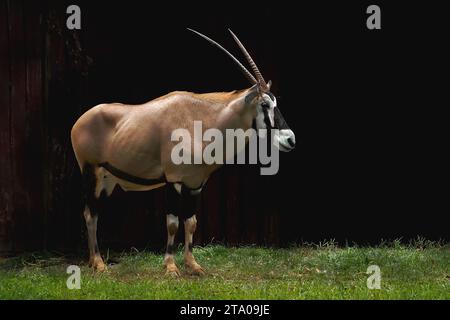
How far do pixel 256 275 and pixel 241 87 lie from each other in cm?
237

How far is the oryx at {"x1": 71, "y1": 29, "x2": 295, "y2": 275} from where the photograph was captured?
7.03 m

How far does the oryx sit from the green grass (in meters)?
0.40

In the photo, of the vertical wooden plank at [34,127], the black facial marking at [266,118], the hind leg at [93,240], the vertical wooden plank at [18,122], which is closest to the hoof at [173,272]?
the hind leg at [93,240]

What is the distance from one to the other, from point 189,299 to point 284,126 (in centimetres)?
187

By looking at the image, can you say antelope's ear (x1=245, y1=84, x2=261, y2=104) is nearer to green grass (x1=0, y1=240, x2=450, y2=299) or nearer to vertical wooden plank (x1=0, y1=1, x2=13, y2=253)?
green grass (x1=0, y1=240, x2=450, y2=299)

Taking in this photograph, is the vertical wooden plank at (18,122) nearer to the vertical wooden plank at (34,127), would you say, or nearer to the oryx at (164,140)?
the vertical wooden plank at (34,127)

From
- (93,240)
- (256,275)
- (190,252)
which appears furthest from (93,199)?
(256,275)

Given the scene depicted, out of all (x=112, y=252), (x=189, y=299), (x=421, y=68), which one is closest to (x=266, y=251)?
(x=112, y=252)

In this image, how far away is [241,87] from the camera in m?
8.70

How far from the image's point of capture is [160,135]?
714 cm

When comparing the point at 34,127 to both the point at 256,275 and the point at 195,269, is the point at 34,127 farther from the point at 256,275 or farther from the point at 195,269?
the point at 256,275

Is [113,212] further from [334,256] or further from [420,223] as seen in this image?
[420,223]

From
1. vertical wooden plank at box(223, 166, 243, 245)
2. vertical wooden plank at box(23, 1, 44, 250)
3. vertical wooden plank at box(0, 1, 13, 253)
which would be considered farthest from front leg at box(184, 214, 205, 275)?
vertical wooden plank at box(0, 1, 13, 253)

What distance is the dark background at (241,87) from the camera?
8.50 metres
